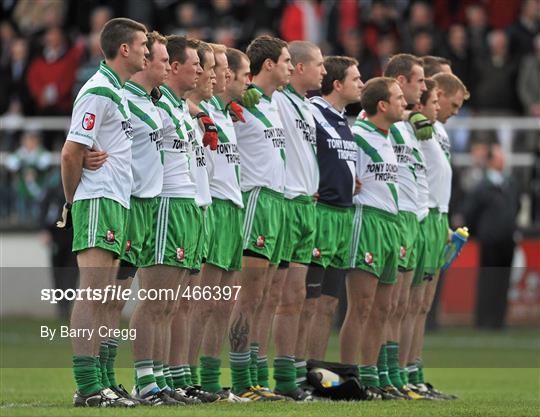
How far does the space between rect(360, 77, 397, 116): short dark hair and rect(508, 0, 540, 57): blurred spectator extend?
36.6 feet

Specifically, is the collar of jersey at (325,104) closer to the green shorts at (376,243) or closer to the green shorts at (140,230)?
the green shorts at (376,243)

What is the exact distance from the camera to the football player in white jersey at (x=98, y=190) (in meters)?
10.6

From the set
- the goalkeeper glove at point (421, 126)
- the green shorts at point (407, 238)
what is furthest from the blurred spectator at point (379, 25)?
the green shorts at point (407, 238)

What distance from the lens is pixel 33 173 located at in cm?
2347

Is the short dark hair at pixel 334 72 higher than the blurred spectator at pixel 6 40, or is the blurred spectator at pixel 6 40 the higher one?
the blurred spectator at pixel 6 40

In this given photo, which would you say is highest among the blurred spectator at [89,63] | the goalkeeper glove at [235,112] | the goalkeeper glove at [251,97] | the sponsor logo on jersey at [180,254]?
the blurred spectator at [89,63]

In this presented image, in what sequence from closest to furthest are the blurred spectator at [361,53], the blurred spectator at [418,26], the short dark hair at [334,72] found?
the short dark hair at [334,72] < the blurred spectator at [361,53] < the blurred spectator at [418,26]

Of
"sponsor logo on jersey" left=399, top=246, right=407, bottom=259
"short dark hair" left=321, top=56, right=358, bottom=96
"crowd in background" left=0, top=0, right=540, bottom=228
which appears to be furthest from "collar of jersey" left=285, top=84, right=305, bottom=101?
"crowd in background" left=0, top=0, right=540, bottom=228

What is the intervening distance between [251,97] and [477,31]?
13.3 m

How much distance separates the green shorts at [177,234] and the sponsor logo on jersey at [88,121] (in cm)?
91

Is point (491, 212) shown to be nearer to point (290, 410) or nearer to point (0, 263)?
point (0, 263)

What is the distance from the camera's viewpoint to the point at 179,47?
1198 centimetres

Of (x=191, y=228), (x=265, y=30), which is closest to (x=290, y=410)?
(x=191, y=228)

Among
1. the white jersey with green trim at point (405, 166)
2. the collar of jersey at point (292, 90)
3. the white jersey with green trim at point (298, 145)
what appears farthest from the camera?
the white jersey with green trim at point (405, 166)
